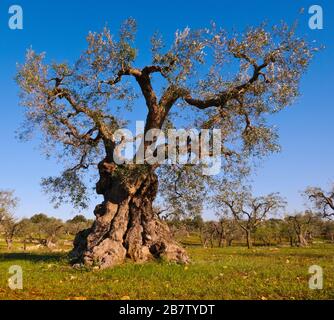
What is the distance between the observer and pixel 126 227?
24203mm

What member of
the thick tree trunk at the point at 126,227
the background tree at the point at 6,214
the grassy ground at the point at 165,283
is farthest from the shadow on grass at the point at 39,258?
the background tree at the point at 6,214

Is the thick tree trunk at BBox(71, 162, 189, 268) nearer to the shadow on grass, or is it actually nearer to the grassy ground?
the shadow on grass

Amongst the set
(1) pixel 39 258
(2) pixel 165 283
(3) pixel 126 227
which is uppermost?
(3) pixel 126 227

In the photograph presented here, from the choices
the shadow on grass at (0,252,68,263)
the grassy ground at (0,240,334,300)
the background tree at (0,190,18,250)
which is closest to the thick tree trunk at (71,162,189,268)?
the shadow on grass at (0,252,68,263)

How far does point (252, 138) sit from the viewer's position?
25.1m

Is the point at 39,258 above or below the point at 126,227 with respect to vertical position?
below

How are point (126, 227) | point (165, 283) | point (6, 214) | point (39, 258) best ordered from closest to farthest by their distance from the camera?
point (165, 283)
point (126, 227)
point (39, 258)
point (6, 214)

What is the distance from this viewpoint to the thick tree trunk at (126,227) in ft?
74.9

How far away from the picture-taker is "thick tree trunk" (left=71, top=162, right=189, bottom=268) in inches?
899

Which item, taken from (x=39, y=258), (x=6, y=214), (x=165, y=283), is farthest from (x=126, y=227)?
(x=6, y=214)

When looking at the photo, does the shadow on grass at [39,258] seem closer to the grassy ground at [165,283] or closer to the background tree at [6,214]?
the grassy ground at [165,283]

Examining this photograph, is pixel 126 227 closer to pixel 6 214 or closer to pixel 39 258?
pixel 39 258
